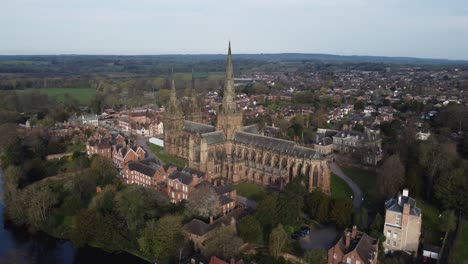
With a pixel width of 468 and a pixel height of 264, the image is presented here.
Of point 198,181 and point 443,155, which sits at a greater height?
point 443,155

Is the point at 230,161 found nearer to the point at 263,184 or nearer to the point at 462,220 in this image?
the point at 263,184

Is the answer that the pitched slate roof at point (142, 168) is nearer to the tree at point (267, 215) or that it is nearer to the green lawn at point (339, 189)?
the tree at point (267, 215)

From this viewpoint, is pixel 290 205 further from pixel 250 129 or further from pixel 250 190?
pixel 250 129

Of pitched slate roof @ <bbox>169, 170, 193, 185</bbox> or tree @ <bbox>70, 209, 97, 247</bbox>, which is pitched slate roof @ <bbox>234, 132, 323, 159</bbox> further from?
tree @ <bbox>70, 209, 97, 247</bbox>

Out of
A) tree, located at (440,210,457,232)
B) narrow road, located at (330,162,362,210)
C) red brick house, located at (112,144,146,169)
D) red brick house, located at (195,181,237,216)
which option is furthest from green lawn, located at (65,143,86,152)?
tree, located at (440,210,457,232)

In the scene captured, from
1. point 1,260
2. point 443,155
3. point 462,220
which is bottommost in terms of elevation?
point 1,260

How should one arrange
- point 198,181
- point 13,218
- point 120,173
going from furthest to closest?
point 120,173 < point 198,181 < point 13,218

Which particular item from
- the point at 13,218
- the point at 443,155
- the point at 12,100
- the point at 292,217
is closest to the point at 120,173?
the point at 13,218

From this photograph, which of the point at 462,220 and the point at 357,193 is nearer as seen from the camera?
the point at 462,220
